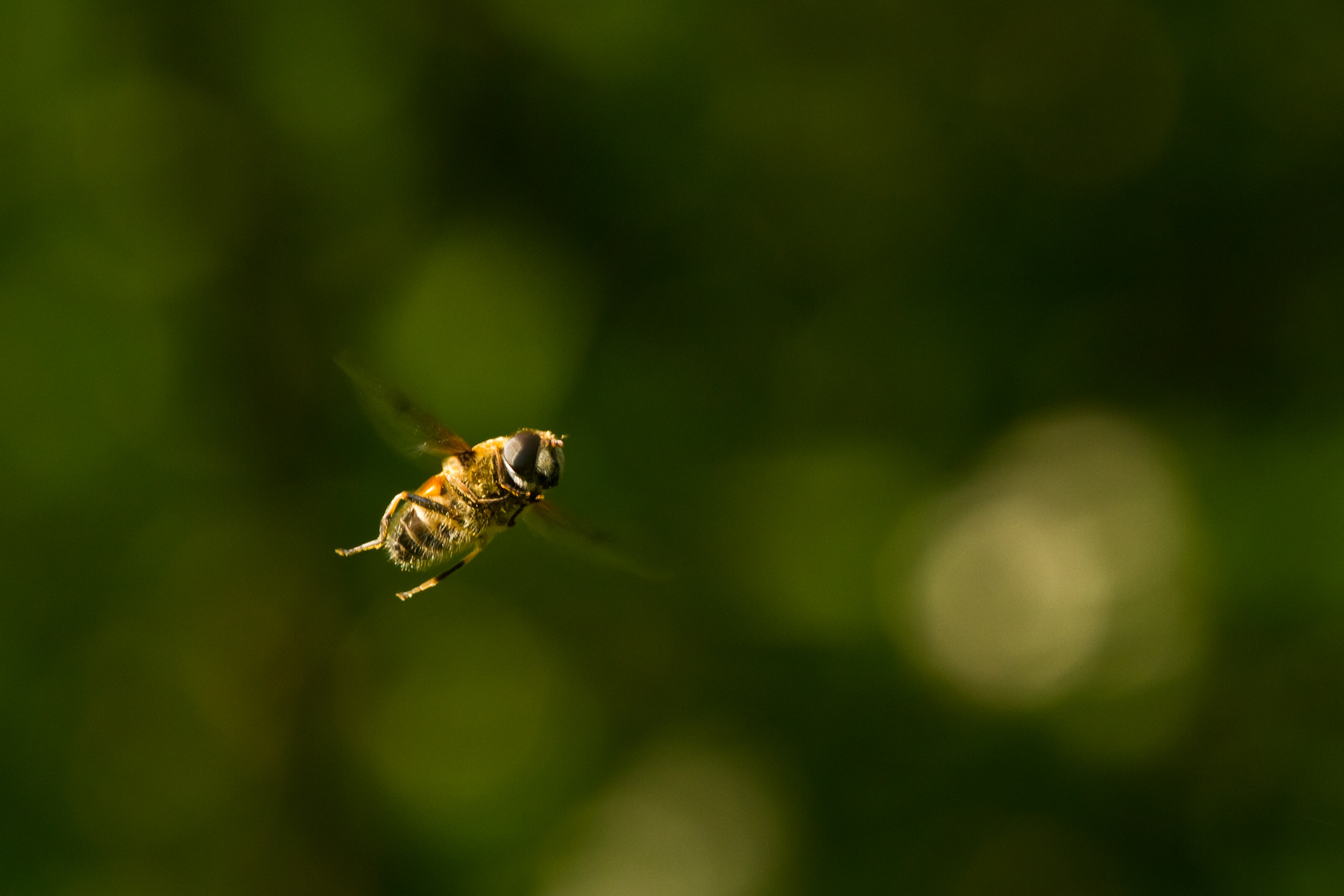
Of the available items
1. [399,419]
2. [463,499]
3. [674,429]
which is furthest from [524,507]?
[674,429]

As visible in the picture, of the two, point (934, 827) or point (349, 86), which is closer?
point (934, 827)

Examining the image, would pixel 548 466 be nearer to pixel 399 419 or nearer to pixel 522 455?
pixel 522 455

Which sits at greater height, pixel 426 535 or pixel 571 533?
pixel 571 533

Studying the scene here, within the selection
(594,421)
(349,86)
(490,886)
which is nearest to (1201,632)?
(594,421)

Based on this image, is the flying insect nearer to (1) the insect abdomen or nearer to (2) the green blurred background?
(1) the insect abdomen

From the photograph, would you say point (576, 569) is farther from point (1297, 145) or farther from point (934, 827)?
point (1297, 145)
